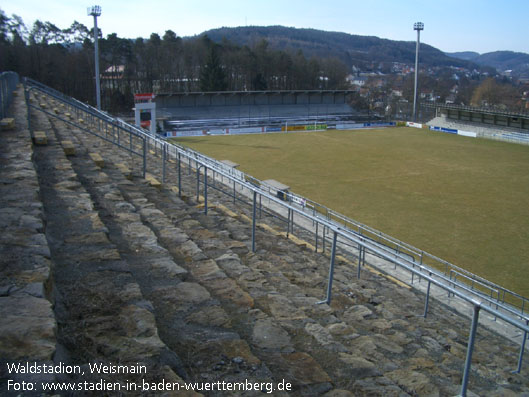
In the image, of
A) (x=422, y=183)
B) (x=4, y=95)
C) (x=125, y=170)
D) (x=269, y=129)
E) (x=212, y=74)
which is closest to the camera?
(x=125, y=170)

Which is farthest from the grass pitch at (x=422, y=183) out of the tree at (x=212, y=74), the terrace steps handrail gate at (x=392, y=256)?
the tree at (x=212, y=74)

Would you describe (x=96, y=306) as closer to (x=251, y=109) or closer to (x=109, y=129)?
(x=109, y=129)

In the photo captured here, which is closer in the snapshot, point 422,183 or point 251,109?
point 422,183

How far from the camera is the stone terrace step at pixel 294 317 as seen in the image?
165 inches

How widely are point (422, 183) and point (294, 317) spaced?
1070 inches

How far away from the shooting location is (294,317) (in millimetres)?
5172

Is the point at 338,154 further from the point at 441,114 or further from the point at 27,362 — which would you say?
the point at 27,362

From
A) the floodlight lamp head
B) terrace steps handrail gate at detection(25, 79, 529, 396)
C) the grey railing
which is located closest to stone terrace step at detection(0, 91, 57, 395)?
terrace steps handrail gate at detection(25, 79, 529, 396)

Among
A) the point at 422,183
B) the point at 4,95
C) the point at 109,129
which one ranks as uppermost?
the point at 4,95

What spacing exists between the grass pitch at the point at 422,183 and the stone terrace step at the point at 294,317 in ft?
29.4

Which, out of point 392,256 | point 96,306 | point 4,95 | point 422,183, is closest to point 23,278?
point 96,306

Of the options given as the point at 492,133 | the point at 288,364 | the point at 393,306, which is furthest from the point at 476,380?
the point at 492,133

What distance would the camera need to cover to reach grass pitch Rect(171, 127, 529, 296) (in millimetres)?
18016

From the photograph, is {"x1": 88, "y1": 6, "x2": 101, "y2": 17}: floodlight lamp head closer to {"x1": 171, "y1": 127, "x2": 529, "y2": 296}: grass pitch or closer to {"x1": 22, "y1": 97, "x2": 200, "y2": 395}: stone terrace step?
{"x1": 171, "y1": 127, "x2": 529, "y2": 296}: grass pitch
